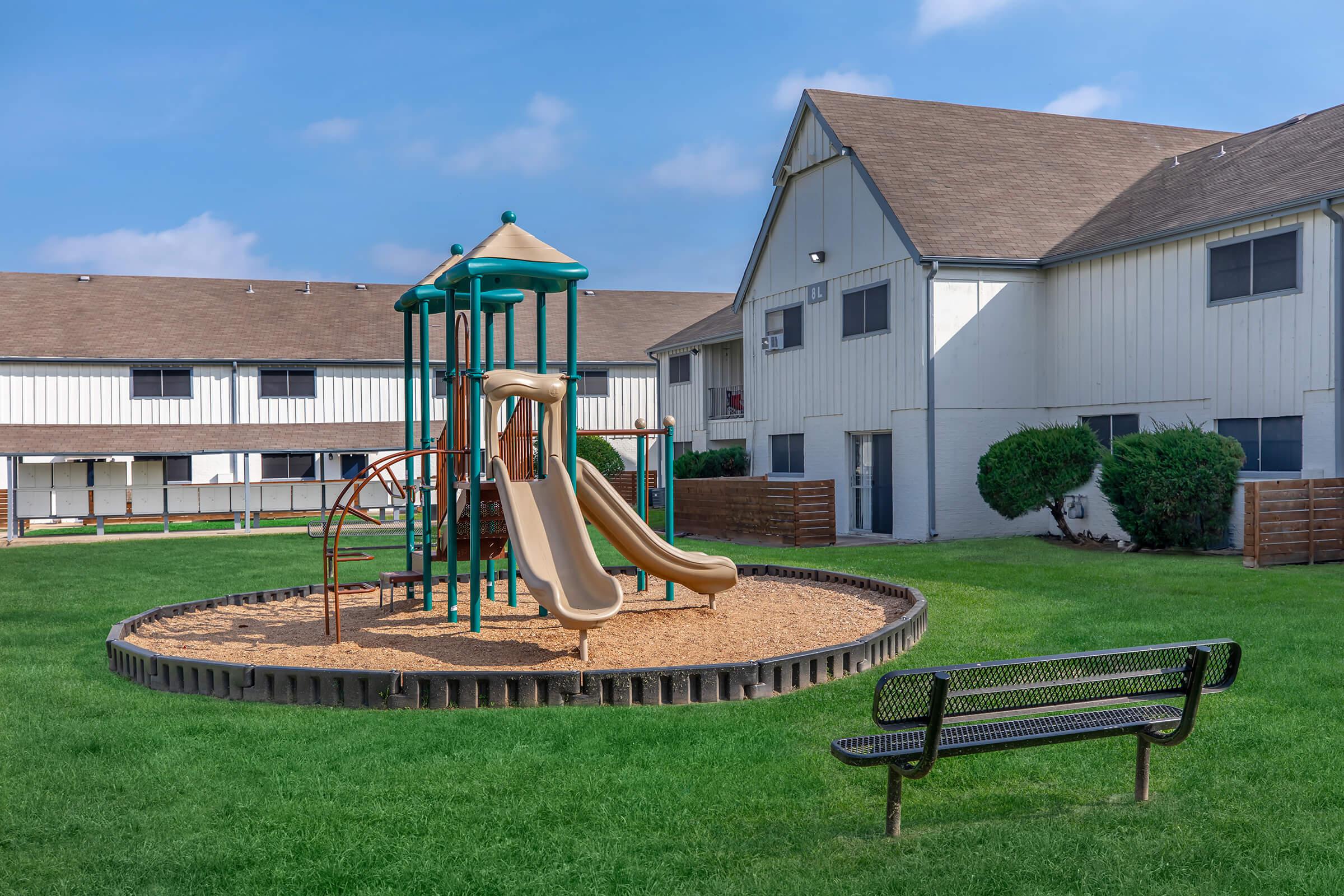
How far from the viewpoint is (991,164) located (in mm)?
24750

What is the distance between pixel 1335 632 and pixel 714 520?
49.7 ft

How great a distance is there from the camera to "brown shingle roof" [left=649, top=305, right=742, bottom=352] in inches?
1235

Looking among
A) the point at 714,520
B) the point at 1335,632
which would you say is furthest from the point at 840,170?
the point at 1335,632

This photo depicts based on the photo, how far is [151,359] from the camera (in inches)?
1355

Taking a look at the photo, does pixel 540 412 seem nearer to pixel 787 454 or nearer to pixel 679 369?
pixel 787 454

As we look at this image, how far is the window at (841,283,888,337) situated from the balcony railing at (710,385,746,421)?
8495mm

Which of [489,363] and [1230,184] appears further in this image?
[1230,184]

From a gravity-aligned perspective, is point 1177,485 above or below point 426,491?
below

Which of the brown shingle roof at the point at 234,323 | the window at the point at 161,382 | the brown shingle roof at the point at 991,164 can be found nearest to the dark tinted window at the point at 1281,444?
the brown shingle roof at the point at 991,164

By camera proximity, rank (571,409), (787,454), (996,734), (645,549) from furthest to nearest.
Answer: (787,454) < (571,409) < (645,549) < (996,734)

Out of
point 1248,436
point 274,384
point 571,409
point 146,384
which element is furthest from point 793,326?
point 146,384

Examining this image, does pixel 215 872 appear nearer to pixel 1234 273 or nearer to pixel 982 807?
pixel 982 807

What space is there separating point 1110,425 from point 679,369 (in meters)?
16.2

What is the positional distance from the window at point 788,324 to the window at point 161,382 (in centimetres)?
1932
